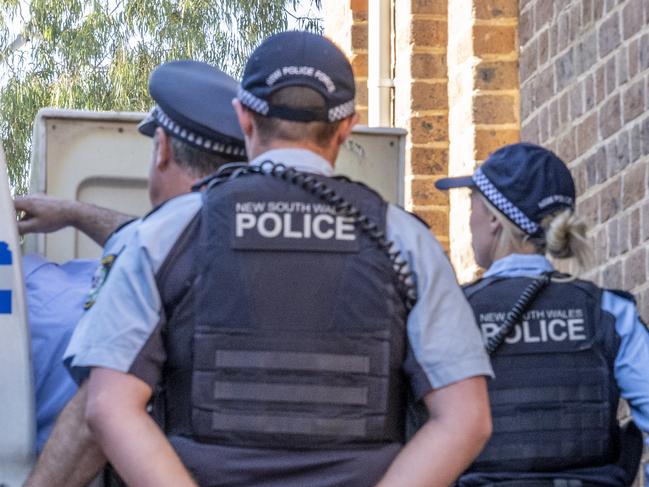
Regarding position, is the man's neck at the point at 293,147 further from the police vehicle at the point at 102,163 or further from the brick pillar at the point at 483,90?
the brick pillar at the point at 483,90

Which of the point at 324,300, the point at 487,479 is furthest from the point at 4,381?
the point at 487,479

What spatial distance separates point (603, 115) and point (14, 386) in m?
2.85

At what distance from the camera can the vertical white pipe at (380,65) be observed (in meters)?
8.04

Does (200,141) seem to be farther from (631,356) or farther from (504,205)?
(631,356)

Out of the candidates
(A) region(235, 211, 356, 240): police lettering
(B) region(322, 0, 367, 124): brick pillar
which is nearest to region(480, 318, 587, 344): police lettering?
(A) region(235, 211, 356, 240): police lettering

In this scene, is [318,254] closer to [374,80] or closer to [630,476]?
[630,476]

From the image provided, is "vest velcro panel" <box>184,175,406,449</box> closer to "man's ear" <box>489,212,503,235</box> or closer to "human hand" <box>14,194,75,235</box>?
"human hand" <box>14,194,75,235</box>

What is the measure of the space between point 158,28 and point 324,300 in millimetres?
17499

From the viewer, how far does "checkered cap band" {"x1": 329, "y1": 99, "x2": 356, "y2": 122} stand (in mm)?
3197

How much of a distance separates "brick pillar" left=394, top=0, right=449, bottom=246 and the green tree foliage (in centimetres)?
1181

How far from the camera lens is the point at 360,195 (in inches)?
125

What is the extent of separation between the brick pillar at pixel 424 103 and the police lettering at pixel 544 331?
3.12 metres

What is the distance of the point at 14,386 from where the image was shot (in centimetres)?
352

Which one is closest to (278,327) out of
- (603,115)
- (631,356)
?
(631,356)
